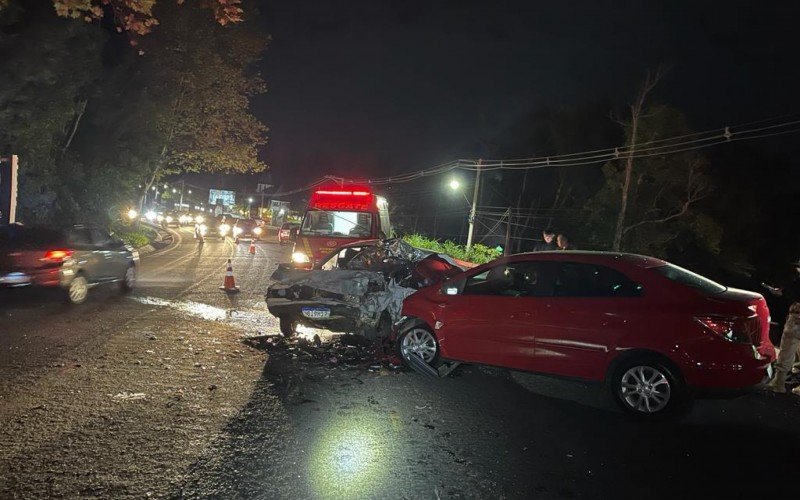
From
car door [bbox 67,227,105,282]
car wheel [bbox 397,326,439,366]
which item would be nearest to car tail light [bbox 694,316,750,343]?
car wheel [bbox 397,326,439,366]

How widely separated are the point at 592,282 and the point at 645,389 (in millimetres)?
1187

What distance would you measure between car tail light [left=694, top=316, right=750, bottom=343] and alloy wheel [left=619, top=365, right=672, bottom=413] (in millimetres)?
632

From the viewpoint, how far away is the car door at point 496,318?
5.99 metres

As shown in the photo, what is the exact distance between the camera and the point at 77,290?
10.3m

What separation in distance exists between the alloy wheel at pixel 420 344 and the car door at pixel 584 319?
148cm

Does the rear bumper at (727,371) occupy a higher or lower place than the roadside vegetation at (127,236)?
higher

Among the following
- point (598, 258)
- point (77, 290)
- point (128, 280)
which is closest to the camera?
point (598, 258)

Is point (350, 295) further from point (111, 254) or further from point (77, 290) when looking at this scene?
point (111, 254)

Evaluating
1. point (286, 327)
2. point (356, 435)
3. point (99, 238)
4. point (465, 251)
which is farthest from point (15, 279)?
point (465, 251)

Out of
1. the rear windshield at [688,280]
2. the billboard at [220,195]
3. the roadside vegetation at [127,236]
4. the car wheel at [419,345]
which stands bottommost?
the roadside vegetation at [127,236]

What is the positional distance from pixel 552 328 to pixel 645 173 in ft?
80.8

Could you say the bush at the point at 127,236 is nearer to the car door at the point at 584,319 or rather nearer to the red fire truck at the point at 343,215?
the red fire truck at the point at 343,215

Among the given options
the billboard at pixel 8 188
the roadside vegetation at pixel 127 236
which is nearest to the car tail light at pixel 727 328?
the billboard at pixel 8 188

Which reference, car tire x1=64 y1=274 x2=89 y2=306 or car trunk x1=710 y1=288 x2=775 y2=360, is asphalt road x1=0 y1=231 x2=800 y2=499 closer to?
car trunk x1=710 y1=288 x2=775 y2=360
